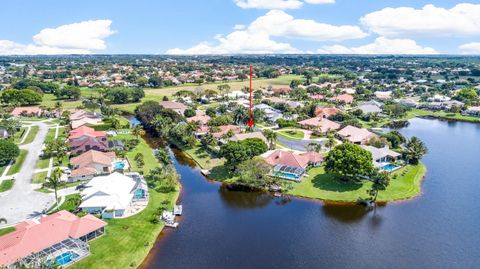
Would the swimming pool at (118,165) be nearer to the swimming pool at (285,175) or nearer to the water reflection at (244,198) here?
the water reflection at (244,198)

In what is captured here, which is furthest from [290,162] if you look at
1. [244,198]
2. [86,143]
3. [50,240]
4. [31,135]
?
[31,135]

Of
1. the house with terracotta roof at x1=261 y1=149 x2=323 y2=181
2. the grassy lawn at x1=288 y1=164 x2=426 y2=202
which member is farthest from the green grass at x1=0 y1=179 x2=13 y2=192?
the grassy lawn at x1=288 y1=164 x2=426 y2=202

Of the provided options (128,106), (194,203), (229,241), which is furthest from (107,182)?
(128,106)

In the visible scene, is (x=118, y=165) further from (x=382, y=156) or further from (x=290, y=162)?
(x=382, y=156)

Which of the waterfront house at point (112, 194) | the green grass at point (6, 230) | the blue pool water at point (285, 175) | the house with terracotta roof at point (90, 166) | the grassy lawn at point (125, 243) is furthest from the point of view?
the blue pool water at point (285, 175)

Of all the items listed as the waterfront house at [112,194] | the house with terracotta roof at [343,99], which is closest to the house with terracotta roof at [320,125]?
the house with terracotta roof at [343,99]
